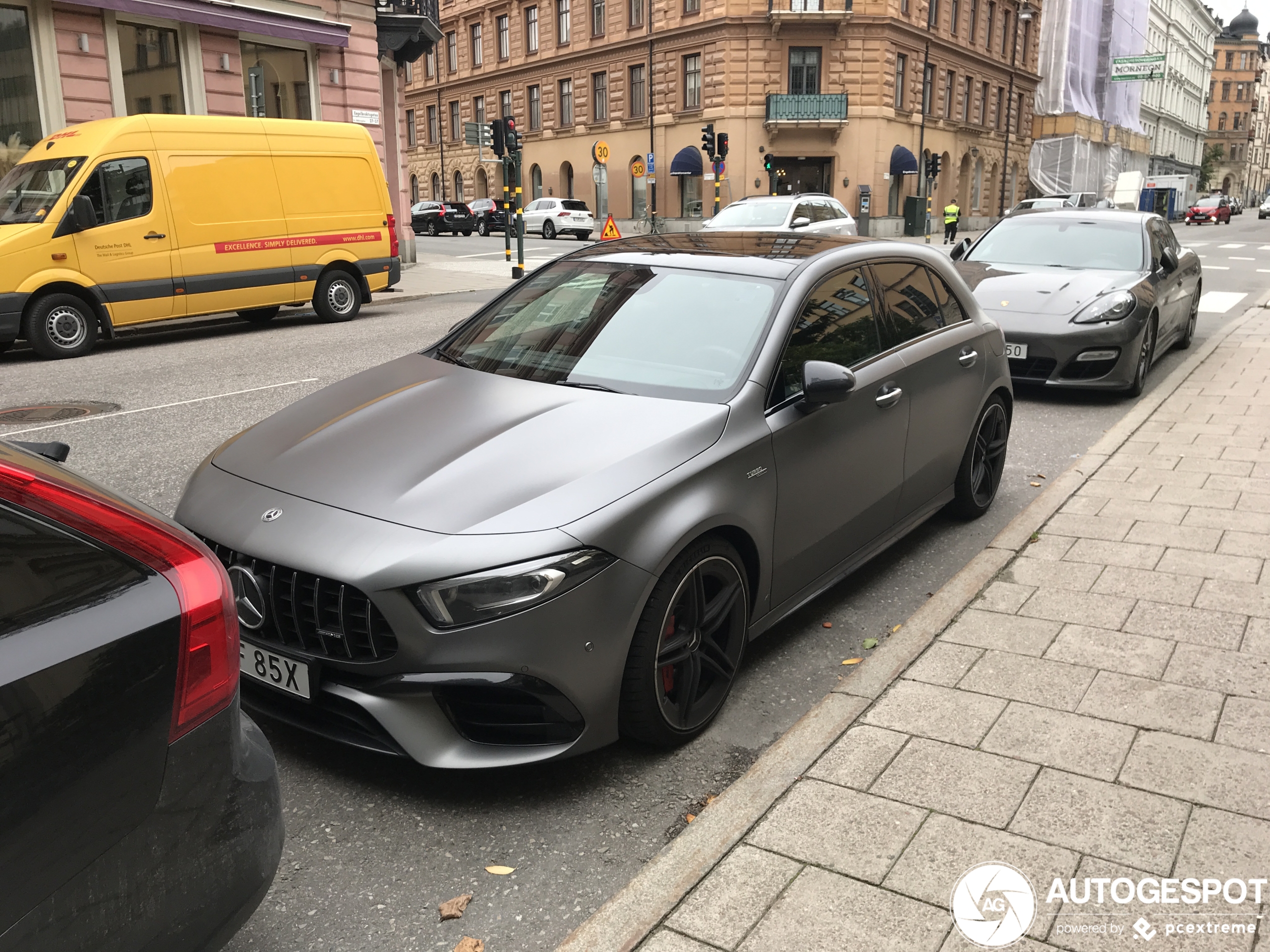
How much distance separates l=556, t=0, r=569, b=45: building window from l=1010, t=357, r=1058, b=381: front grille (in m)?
46.9

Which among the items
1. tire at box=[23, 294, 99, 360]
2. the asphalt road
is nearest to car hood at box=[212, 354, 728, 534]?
the asphalt road

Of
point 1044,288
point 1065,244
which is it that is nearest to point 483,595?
point 1044,288

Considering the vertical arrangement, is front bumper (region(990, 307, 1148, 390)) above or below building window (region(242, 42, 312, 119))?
below

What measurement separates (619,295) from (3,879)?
127 inches

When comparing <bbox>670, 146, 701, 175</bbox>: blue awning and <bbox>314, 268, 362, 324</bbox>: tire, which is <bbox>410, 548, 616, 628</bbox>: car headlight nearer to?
<bbox>314, 268, 362, 324</bbox>: tire

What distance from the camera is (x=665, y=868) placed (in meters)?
2.74

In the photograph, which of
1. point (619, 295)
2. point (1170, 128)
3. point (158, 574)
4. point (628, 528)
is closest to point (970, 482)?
point (619, 295)

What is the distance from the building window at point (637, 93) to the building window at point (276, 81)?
2803 centimetres

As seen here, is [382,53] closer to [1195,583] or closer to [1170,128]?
[1195,583]

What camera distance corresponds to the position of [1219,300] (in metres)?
17.2

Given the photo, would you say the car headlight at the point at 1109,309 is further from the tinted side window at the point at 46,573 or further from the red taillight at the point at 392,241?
the red taillight at the point at 392,241

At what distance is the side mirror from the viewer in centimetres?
384

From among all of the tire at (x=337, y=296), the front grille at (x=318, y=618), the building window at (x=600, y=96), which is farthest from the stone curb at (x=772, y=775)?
the building window at (x=600, y=96)

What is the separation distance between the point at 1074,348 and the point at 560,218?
3467 cm
